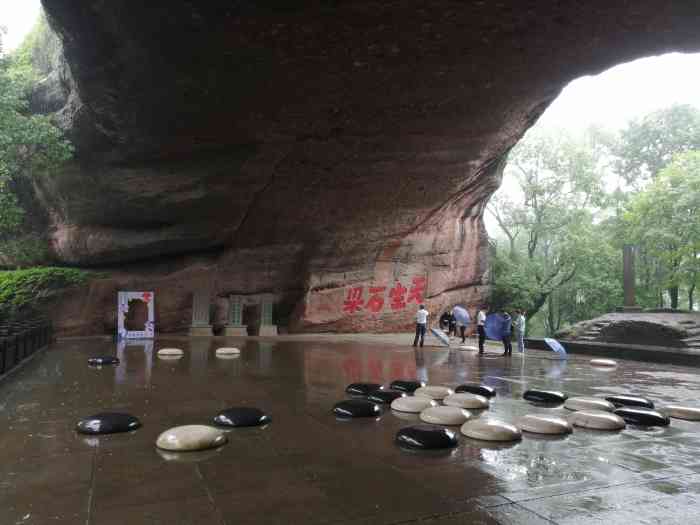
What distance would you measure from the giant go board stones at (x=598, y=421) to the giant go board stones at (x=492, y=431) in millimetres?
946

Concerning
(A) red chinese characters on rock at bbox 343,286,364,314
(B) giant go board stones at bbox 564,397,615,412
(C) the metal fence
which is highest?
(A) red chinese characters on rock at bbox 343,286,364,314

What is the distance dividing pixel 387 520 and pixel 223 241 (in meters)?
15.2

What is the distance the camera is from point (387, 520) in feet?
8.52

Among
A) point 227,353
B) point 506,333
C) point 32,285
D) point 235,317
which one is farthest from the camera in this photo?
point 235,317

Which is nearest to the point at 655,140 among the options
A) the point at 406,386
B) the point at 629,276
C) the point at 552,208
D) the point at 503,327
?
the point at 552,208

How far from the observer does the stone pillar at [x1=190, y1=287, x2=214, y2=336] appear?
16.1 metres

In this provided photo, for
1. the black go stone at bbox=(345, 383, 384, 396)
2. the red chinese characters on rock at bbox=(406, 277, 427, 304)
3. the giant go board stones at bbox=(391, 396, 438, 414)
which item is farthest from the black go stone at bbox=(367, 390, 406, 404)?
Answer: the red chinese characters on rock at bbox=(406, 277, 427, 304)

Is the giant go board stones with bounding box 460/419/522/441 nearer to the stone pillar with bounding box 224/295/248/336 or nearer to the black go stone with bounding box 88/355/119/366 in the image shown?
the black go stone with bounding box 88/355/119/366

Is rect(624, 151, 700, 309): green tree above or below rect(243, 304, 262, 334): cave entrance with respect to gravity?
above

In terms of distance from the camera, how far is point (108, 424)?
430 cm

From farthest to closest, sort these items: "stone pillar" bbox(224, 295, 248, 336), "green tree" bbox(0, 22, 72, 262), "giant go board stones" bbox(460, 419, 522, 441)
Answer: "stone pillar" bbox(224, 295, 248, 336), "green tree" bbox(0, 22, 72, 262), "giant go board stones" bbox(460, 419, 522, 441)

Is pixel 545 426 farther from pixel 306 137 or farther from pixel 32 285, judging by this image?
pixel 32 285

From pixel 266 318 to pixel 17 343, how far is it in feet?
31.1

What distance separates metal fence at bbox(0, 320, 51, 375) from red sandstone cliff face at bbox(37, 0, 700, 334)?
5.01 metres
